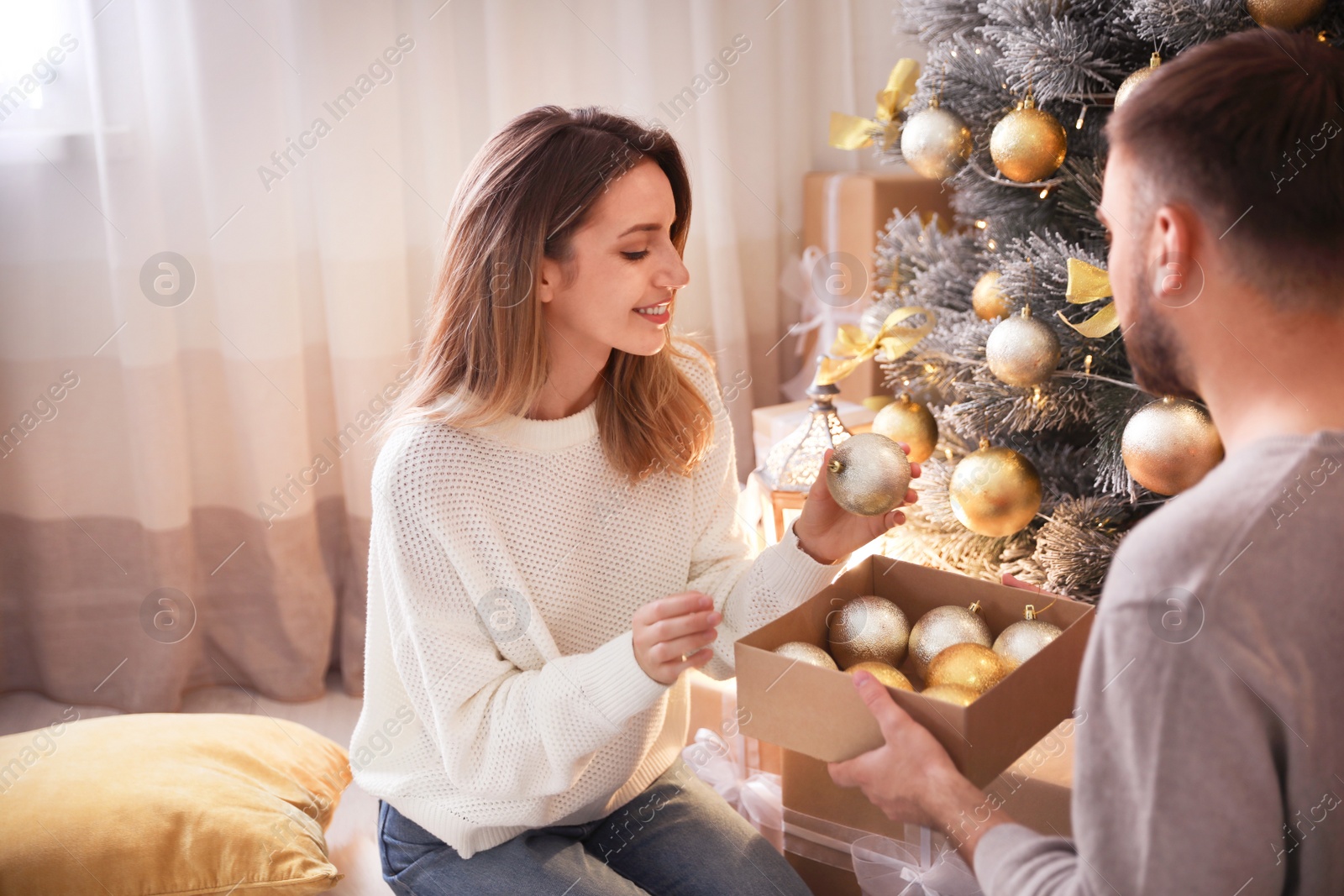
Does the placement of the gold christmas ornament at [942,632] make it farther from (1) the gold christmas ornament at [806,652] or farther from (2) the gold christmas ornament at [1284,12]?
(2) the gold christmas ornament at [1284,12]

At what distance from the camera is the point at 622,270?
4.01 feet

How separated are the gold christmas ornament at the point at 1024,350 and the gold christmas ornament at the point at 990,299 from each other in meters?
0.09

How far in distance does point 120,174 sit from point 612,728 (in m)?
1.46

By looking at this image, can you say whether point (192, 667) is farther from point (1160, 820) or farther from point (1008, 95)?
point (1160, 820)

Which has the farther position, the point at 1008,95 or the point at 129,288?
the point at 129,288

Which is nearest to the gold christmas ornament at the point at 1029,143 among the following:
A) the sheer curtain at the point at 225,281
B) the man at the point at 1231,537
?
the man at the point at 1231,537

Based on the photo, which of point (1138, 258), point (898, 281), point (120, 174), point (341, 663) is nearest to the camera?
point (1138, 258)

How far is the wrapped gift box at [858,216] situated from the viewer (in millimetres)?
2096

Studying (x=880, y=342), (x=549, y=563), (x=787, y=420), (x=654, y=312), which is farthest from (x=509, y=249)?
(x=787, y=420)

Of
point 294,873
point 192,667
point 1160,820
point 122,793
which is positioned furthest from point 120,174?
point 1160,820

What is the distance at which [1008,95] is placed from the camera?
4.67ft

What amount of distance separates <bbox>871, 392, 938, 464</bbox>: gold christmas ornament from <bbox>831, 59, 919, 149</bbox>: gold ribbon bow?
388 mm

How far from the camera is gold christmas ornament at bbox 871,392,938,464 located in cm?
150

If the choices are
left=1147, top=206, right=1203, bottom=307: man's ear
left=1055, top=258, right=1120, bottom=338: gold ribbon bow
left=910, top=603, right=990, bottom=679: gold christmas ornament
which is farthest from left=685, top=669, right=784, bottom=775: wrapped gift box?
left=1147, top=206, right=1203, bottom=307: man's ear
